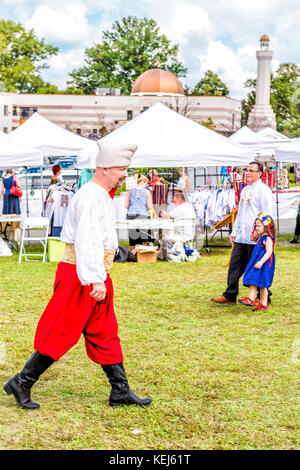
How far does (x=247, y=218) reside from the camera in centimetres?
851

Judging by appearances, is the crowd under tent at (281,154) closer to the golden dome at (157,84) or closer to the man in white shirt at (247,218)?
the man in white shirt at (247,218)

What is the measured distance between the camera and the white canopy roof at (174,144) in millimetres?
12938

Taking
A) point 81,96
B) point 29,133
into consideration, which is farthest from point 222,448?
point 81,96

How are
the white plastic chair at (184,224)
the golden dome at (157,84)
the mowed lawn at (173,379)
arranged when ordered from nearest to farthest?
the mowed lawn at (173,379) → the white plastic chair at (184,224) → the golden dome at (157,84)

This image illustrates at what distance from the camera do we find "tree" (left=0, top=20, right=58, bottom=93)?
254 feet

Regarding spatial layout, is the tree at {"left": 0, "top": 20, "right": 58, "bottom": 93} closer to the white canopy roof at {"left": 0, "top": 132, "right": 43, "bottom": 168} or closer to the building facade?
the building facade

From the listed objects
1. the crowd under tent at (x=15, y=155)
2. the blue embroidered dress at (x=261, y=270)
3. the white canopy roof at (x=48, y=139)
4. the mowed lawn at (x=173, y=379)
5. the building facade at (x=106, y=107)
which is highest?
the building facade at (x=106, y=107)

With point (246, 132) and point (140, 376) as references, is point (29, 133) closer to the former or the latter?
point (246, 132)

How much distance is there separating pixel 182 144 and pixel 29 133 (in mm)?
5931

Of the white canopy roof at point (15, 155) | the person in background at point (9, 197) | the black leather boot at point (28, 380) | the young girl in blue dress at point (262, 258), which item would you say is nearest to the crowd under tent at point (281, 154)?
the white canopy roof at point (15, 155)

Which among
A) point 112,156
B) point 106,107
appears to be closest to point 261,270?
point 112,156

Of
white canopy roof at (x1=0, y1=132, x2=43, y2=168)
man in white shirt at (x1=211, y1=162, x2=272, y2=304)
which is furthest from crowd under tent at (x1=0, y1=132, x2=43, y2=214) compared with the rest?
man in white shirt at (x1=211, y1=162, x2=272, y2=304)

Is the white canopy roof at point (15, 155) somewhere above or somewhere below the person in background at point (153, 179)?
above
